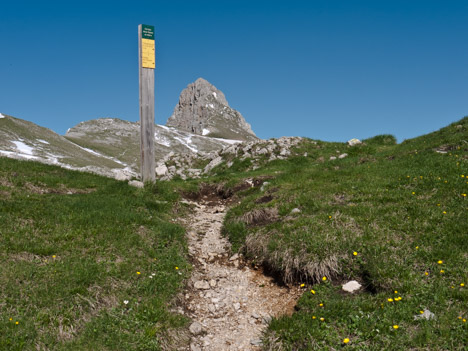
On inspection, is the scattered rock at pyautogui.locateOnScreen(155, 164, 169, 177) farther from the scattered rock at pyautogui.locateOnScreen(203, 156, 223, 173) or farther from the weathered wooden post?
the weathered wooden post

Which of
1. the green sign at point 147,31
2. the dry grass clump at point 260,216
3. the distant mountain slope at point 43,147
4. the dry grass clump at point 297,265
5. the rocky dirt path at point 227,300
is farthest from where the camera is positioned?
the distant mountain slope at point 43,147

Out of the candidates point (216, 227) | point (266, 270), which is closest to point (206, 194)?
point (216, 227)

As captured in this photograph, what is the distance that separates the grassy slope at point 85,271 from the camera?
5.64 meters

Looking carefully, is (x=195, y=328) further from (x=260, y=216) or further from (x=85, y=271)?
(x=260, y=216)

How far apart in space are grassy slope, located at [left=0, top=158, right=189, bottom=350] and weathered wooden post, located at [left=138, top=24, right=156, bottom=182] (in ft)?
10.0

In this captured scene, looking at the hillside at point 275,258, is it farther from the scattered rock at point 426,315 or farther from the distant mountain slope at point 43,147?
the distant mountain slope at point 43,147

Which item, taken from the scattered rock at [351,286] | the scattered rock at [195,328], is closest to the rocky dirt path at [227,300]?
the scattered rock at [195,328]

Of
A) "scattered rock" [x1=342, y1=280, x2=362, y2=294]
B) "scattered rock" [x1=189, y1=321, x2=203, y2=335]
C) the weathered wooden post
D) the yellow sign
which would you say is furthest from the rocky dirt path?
the yellow sign

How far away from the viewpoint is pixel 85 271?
700cm

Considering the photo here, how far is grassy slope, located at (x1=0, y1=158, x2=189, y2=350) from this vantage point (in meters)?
5.64

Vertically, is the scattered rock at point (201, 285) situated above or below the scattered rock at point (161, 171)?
below

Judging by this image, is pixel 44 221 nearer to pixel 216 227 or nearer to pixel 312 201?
pixel 216 227

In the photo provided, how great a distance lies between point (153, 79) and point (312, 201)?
907 cm

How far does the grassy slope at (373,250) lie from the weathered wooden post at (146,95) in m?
5.21
